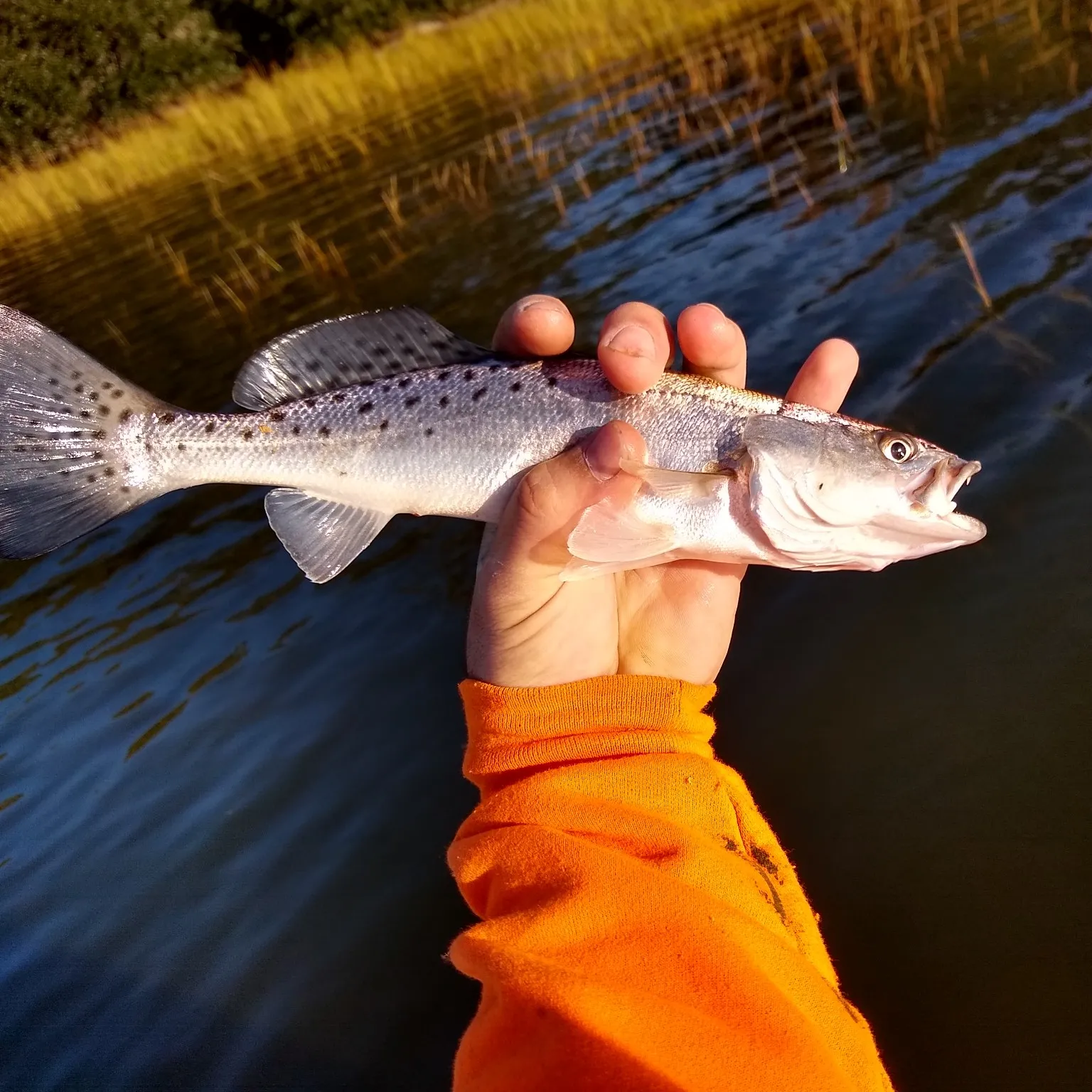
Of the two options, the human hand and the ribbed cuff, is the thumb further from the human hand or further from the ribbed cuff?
the ribbed cuff

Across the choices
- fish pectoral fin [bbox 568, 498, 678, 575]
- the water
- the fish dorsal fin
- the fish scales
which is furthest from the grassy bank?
fish pectoral fin [bbox 568, 498, 678, 575]

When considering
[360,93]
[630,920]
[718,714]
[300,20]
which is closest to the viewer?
[630,920]

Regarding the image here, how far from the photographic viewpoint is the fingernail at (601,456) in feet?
9.01

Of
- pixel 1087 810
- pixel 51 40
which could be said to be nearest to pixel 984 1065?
pixel 1087 810

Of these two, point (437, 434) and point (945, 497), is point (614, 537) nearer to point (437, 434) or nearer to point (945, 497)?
point (437, 434)

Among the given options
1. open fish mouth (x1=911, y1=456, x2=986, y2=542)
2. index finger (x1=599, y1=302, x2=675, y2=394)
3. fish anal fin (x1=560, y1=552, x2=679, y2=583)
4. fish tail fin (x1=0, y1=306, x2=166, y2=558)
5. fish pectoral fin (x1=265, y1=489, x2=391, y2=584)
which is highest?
fish tail fin (x1=0, y1=306, x2=166, y2=558)

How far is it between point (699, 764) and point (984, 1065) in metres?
1.77

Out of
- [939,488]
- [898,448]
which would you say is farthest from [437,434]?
[939,488]

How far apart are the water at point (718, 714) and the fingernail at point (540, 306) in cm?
265

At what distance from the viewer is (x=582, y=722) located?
110 inches

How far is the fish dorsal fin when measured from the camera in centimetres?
345

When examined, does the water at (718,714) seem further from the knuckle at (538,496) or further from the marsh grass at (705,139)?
the knuckle at (538,496)

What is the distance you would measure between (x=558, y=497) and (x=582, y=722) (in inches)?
28.7

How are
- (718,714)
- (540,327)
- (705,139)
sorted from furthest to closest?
(705,139), (718,714), (540,327)
